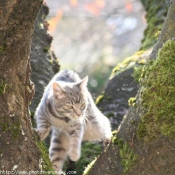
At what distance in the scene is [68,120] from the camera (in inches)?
151

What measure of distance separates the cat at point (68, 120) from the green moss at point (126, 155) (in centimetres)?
89

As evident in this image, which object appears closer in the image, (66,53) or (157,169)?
(157,169)

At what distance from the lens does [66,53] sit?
1169cm

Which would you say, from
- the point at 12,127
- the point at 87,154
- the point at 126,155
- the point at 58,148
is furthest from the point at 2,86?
the point at 87,154

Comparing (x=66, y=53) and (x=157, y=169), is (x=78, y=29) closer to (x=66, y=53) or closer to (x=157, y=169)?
(x=66, y=53)

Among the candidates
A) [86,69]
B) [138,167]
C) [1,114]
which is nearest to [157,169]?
[138,167]

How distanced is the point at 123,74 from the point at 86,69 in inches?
183

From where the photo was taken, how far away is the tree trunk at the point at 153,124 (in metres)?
2.64

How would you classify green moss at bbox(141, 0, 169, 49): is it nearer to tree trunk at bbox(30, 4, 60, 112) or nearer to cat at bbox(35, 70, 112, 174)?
tree trunk at bbox(30, 4, 60, 112)

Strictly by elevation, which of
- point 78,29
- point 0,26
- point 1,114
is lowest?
point 1,114

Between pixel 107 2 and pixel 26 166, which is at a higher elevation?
pixel 107 2

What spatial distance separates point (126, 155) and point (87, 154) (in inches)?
60.8

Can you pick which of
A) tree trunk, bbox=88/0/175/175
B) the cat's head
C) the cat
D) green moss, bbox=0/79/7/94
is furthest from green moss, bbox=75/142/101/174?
green moss, bbox=0/79/7/94

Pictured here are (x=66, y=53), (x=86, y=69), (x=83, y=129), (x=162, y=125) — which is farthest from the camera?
(x=66, y=53)
